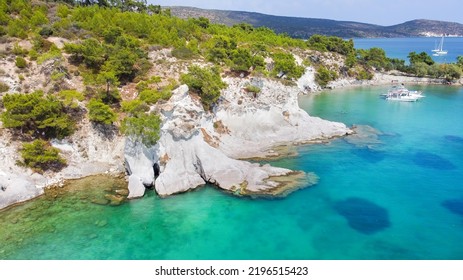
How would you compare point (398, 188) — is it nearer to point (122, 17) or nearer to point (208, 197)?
point (208, 197)

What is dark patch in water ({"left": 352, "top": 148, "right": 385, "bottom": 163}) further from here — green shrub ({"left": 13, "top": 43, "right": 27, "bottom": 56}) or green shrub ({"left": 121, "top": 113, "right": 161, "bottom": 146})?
green shrub ({"left": 13, "top": 43, "right": 27, "bottom": 56})

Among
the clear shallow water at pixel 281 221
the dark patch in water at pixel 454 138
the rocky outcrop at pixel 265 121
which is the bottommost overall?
the clear shallow water at pixel 281 221

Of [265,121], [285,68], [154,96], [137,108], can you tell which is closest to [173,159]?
[137,108]

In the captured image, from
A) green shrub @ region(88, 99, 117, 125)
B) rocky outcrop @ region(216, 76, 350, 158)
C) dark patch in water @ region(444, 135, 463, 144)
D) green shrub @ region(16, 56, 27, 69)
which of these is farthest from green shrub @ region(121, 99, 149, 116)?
dark patch in water @ region(444, 135, 463, 144)

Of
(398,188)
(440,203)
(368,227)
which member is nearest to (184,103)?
(368,227)

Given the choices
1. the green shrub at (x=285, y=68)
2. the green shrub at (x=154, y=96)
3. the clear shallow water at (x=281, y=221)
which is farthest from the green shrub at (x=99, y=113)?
the green shrub at (x=285, y=68)

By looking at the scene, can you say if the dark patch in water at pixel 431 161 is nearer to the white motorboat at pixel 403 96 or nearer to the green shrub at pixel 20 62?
the white motorboat at pixel 403 96
